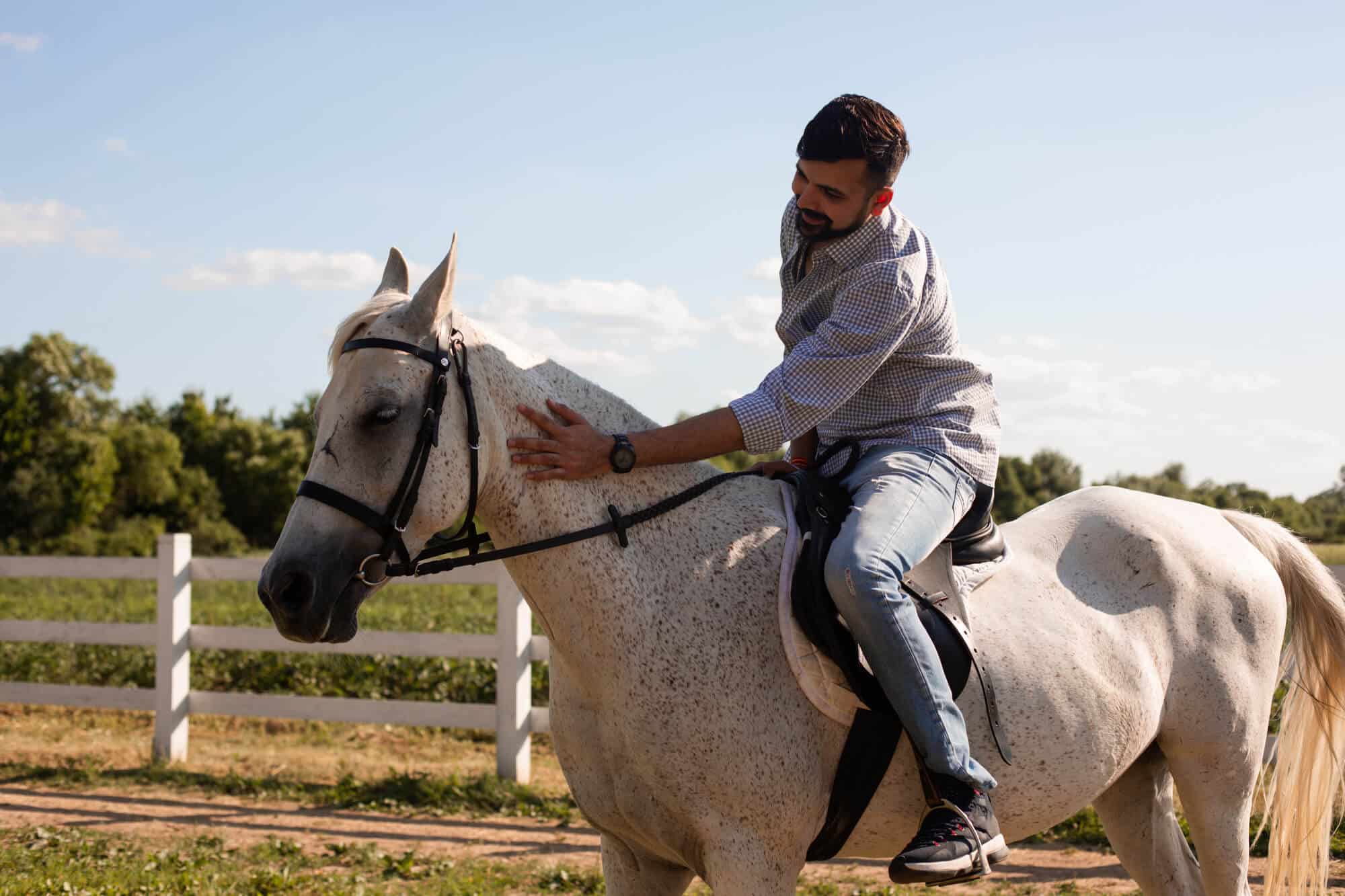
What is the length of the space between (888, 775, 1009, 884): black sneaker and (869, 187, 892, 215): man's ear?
1.47m

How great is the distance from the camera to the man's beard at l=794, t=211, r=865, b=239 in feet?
9.52

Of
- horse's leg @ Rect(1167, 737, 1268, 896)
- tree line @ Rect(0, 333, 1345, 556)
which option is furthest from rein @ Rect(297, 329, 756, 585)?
tree line @ Rect(0, 333, 1345, 556)

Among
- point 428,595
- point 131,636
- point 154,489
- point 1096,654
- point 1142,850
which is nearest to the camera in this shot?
point 1096,654

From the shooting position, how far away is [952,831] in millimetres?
2570

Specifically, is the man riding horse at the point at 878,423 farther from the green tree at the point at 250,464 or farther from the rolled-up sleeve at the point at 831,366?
the green tree at the point at 250,464

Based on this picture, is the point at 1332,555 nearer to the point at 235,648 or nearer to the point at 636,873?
the point at 636,873

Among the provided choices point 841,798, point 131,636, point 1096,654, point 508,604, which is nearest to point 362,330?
point 841,798

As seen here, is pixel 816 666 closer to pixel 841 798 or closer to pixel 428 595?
pixel 841 798

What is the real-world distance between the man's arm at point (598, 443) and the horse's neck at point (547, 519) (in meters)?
0.04

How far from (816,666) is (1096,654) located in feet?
3.13

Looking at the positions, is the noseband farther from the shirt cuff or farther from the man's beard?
the man's beard

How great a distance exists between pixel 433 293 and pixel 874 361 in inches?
43.6

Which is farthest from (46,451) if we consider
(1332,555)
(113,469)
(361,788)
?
(1332,555)

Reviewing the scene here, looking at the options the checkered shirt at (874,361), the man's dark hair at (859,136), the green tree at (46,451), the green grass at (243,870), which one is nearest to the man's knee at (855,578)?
the checkered shirt at (874,361)
